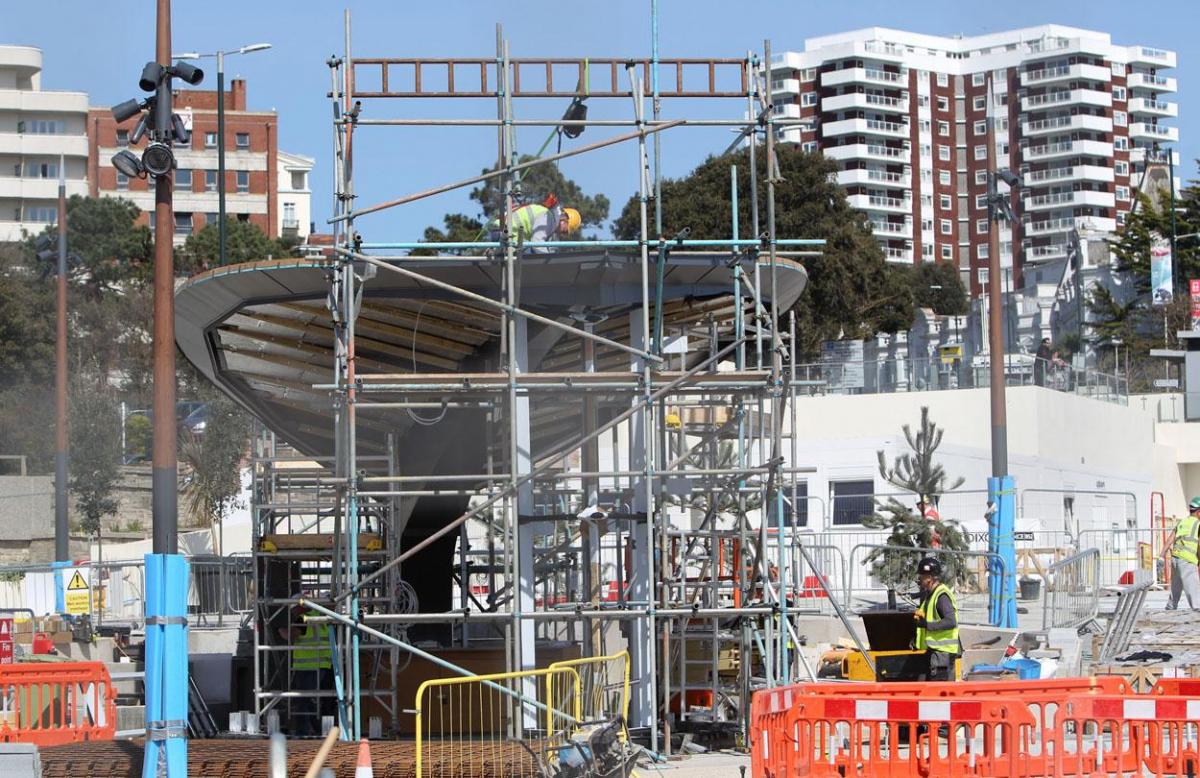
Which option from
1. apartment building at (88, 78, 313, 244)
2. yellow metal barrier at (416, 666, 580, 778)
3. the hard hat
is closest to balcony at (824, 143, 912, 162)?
apartment building at (88, 78, 313, 244)

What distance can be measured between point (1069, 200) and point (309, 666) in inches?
4162

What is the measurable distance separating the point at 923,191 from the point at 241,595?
292ft

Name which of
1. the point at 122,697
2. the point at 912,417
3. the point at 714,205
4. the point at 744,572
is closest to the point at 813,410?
the point at 912,417

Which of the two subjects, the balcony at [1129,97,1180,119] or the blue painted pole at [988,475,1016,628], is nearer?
the blue painted pole at [988,475,1016,628]

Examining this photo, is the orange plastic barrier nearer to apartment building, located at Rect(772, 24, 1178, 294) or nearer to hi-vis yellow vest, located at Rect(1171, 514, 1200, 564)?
hi-vis yellow vest, located at Rect(1171, 514, 1200, 564)

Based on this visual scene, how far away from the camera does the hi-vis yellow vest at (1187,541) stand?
22.1m

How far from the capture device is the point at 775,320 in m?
14.4

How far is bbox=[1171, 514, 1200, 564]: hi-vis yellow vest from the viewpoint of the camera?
72.6ft

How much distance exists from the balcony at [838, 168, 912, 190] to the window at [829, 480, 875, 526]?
76338 mm

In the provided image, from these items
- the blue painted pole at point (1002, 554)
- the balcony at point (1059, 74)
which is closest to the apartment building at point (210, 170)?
the balcony at point (1059, 74)

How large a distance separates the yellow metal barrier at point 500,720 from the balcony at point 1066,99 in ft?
350

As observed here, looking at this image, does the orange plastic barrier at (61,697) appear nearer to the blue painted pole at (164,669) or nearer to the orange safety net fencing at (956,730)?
the blue painted pole at (164,669)

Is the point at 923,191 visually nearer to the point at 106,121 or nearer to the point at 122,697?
the point at 106,121

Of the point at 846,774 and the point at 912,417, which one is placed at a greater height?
the point at 912,417
